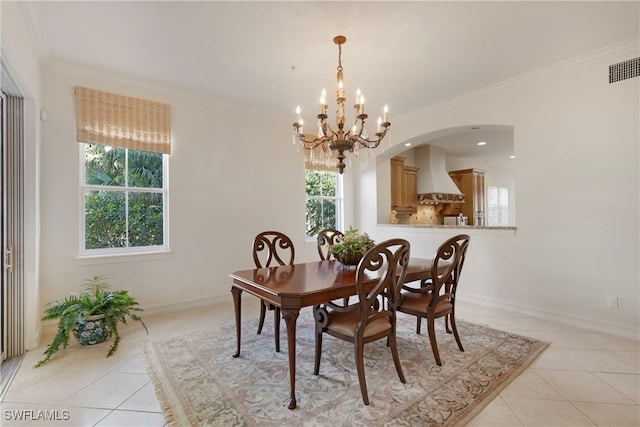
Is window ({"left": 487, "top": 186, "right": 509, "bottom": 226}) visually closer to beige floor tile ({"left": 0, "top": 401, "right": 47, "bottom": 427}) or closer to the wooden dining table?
the wooden dining table

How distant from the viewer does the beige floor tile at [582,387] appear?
6.41 ft

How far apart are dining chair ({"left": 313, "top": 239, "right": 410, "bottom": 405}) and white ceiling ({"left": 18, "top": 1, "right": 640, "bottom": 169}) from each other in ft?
5.99

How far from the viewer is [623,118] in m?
2.92

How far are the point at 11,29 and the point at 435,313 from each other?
12.0ft

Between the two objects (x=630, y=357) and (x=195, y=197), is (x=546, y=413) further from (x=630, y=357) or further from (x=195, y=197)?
(x=195, y=197)

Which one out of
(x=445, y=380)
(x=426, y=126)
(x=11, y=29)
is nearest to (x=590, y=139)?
(x=426, y=126)

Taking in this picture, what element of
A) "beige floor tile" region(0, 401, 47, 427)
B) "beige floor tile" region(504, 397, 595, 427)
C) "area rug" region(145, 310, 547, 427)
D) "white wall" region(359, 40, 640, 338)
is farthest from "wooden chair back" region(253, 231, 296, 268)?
"white wall" region(359, 40, 640, 338)

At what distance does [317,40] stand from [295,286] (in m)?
2.12

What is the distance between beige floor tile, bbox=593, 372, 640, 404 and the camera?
2.00 m

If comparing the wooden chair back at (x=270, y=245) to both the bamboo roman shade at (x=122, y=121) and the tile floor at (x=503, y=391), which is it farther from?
the bamboo roman shade at (x=122, y=121)

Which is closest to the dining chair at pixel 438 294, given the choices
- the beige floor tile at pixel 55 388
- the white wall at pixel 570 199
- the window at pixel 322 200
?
the white wall at pixel 570 199

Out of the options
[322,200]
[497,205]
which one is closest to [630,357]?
[322,200]

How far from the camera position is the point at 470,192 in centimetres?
785

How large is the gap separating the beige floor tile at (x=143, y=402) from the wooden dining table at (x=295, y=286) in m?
0.68
